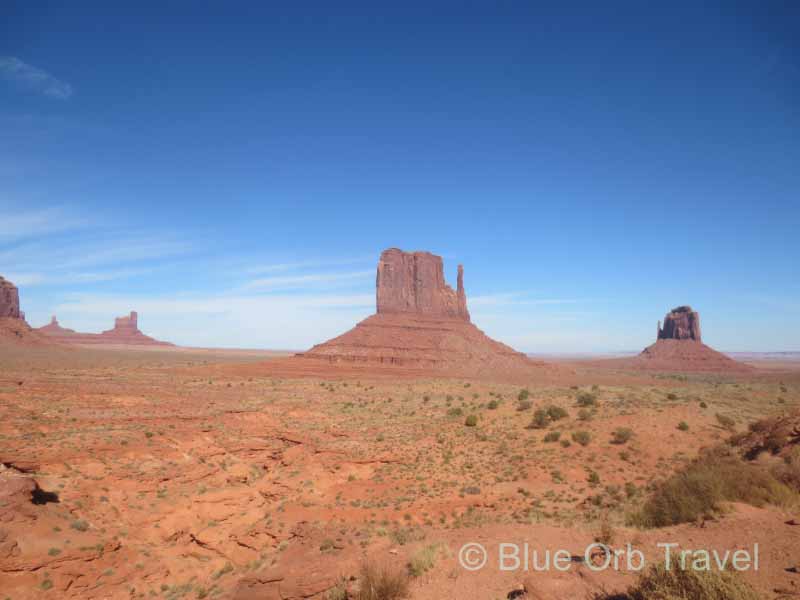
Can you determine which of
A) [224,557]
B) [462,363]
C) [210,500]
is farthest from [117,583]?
[462,363]

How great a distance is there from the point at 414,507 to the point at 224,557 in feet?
21.7

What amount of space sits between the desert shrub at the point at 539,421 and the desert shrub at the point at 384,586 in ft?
56.3

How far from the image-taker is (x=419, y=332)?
285 feet

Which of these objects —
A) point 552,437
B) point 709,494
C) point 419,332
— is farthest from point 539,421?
point 419,332

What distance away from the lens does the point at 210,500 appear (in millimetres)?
16438

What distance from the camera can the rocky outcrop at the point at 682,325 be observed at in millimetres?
127787

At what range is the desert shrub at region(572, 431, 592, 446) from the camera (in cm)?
2064

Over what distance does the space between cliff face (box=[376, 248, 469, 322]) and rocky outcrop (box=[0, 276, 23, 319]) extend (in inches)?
3897

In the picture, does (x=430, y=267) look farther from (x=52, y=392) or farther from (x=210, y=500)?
(x=210, y=500)

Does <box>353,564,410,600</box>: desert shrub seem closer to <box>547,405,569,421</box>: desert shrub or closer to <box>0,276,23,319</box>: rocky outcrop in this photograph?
<box>547,405,569,421</box>: desert shrub

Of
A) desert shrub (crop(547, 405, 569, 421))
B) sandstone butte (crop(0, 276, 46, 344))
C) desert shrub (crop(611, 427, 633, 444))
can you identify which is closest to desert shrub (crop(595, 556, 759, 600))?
desert shrub (crop(611, 427, 633, 444))

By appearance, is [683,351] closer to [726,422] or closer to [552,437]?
[726,422]

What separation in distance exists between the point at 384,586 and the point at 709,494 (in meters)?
7.49

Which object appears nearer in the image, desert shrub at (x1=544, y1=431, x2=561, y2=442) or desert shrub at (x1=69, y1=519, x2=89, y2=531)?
desert shrub at (x1=69, y1=519, x2=89, y2=531)
